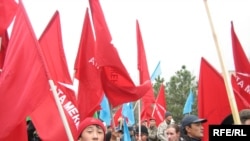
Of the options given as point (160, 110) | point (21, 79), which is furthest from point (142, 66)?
point (21, 79)

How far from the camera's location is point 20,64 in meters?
3.89

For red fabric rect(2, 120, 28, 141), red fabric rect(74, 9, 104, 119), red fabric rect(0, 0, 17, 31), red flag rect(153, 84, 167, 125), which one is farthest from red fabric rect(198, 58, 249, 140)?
red flag rect(153, 84, 167, 125)

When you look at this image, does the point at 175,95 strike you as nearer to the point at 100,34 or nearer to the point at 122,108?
the point at 122,108

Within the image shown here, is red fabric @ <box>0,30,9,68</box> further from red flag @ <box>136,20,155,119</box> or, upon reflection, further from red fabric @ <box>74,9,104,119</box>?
red flag @ <box>136,20,155,119</box>

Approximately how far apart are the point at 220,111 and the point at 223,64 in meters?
2.95

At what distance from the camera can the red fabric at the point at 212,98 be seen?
6.42 metres

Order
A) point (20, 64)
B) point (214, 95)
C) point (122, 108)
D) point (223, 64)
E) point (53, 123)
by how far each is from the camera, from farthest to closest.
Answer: point (122, 108)
point (214, 95)
point (53, 123)
point (20, 64)
point (223, 64)

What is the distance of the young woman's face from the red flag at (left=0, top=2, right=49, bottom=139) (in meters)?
0.51

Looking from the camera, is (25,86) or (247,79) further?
(247,79)

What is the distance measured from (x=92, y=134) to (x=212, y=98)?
2.91 metres

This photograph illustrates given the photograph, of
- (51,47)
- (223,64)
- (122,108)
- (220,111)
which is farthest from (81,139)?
(122,108)

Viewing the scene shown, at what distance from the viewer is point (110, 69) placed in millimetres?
6535

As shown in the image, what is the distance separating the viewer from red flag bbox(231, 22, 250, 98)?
23.9ft

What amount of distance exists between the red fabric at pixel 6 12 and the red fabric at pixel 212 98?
285 cm
